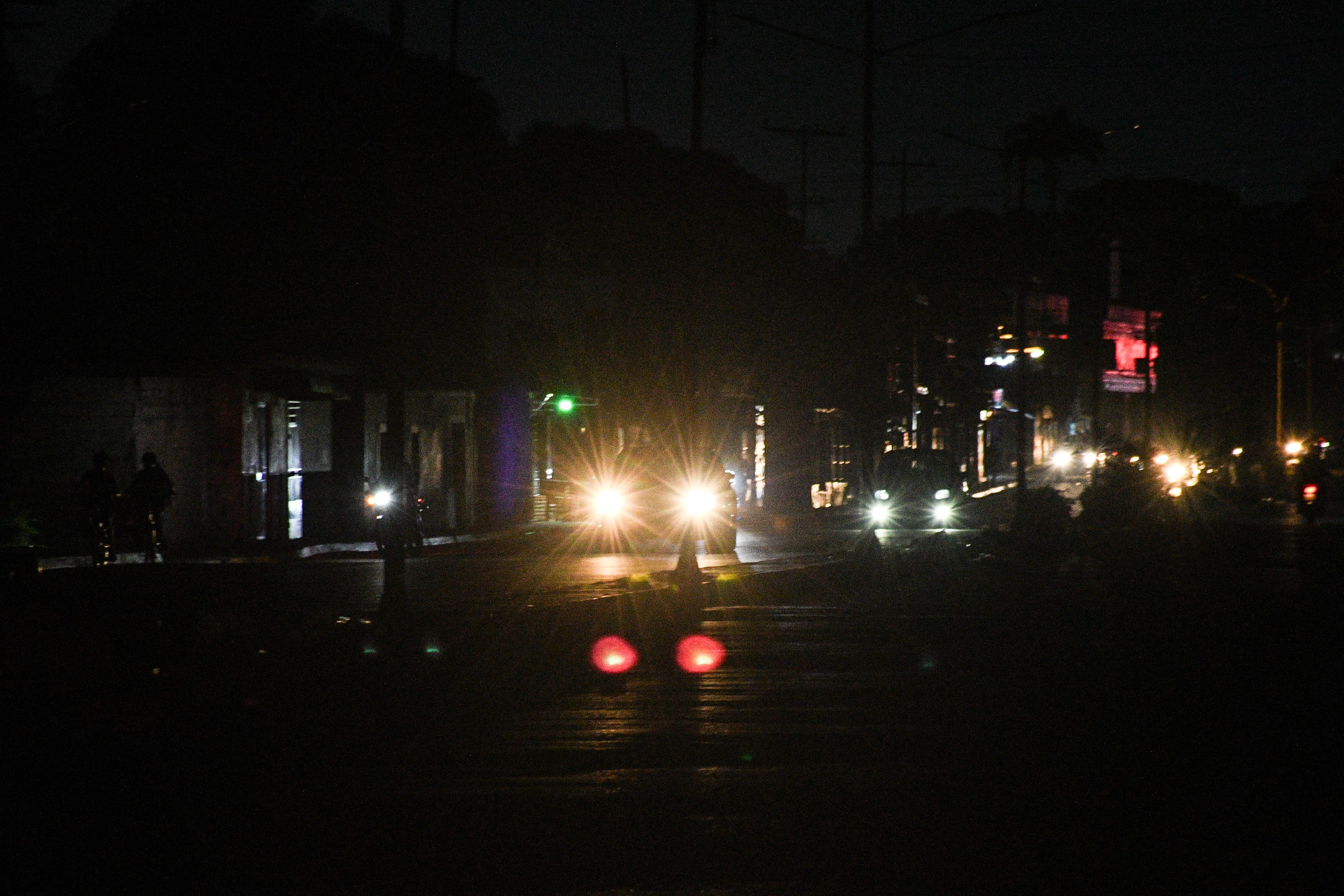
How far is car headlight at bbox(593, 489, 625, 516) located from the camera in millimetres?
34188

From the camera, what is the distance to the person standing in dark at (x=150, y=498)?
85.0 ft

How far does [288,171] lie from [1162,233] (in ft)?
313

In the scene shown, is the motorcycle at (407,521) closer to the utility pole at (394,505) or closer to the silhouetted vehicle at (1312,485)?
the utility pole at (394,505)

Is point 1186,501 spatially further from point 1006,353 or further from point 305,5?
point 305,5

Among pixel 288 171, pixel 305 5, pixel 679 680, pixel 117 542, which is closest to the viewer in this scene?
pixel 679 680

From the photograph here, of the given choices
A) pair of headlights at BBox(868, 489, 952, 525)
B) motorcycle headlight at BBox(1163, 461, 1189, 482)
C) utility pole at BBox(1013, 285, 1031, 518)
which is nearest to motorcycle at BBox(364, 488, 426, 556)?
pair of headlights at BBox(868, 489, 952, 525)

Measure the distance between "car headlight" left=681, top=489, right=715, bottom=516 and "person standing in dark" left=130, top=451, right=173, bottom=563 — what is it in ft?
30.4

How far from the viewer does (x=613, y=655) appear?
15836 mm

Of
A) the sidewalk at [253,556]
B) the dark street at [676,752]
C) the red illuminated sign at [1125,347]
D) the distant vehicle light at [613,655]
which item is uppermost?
the red illuminated sign at [1125,347]

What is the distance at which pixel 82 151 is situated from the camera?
104ft

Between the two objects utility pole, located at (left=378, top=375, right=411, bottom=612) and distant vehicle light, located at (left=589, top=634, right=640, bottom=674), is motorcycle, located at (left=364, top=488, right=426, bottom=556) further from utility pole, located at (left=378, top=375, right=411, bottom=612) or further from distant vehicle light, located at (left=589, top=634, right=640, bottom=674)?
distant vehicle light, located at (left=589, top=634, right=640, bottom=674)

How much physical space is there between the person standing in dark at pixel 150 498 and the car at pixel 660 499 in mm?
10213

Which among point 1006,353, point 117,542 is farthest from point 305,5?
point 1006,353

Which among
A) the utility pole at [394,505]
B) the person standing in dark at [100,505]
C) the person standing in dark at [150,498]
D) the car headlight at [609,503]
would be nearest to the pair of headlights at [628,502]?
the car headlight at [609,503]
